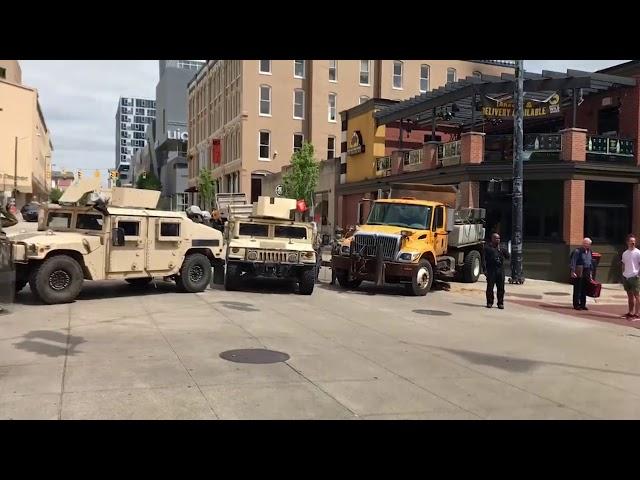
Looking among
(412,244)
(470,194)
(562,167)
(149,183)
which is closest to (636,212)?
(562,167)

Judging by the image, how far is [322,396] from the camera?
20.4 ft

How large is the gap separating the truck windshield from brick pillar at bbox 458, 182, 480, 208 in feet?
19.8

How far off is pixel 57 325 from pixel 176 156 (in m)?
87.5

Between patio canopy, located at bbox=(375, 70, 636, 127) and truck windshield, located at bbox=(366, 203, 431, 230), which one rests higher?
patio canopy, located at bbox=(375, 70, 636, 127)

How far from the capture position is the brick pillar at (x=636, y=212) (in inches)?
858

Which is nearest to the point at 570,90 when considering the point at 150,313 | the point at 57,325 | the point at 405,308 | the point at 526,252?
the point at 526,252

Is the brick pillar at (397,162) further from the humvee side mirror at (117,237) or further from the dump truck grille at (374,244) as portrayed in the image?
the humvee side mirror at (117,237)

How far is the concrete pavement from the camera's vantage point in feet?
19.1

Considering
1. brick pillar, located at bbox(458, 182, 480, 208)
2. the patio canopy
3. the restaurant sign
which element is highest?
the patio canopy

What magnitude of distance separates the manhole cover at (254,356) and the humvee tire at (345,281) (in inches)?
327

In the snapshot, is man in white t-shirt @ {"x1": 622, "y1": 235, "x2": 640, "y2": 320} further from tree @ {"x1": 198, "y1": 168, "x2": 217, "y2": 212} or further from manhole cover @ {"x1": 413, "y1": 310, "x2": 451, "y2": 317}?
tree @ {"x1": 198, "y1": 168, "x2": 217, "y2": 212}

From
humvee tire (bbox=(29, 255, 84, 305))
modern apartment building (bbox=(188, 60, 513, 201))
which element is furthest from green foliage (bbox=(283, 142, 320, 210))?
humvee tire (bbox=(29, 255, 84, 305))

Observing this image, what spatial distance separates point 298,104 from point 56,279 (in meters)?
42.7

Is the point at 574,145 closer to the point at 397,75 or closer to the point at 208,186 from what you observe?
the point at 397,75
